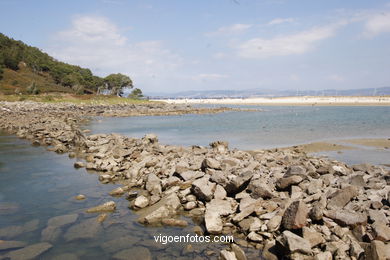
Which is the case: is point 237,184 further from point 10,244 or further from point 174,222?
point 10,244

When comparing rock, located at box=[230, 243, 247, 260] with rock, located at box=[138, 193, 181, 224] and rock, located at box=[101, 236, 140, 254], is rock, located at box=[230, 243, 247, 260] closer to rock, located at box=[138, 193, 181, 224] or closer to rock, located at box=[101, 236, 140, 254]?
rock, located at box=[101, 236, 140, 254]

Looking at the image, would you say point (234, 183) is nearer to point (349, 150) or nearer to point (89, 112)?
point (349, 150)

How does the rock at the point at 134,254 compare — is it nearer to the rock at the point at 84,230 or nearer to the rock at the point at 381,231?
the rock at the point at 84,230

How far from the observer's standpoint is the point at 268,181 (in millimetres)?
11094

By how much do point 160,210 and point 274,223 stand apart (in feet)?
12.2

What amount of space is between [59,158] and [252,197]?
575 inches

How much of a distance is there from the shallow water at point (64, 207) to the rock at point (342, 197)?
3.04m

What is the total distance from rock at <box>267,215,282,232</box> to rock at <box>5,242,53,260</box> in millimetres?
6035

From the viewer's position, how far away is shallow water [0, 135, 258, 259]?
7934 mm

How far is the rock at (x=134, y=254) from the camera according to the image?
7531 millimetres

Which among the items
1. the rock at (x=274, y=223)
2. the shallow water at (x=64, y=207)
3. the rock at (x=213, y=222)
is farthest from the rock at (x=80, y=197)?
the rock at (x=274, y=223)

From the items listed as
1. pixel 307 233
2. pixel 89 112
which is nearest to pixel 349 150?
pixel 307 233

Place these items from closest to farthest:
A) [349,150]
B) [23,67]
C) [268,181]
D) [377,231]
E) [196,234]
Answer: [377,231]
[196,234]
[268,181]
[349,150]
[23,67]

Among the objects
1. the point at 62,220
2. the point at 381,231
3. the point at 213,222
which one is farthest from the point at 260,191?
the point at 62,220
